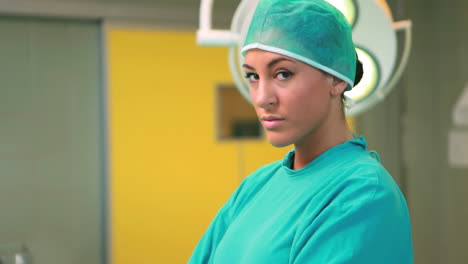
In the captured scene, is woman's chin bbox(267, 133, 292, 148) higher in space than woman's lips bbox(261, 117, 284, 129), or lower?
lower

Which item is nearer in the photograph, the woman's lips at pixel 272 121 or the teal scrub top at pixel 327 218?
the teal scrub top at pixel 327 218

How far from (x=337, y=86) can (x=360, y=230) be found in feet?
0.86

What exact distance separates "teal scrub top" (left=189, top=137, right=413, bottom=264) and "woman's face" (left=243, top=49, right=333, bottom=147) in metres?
0.09

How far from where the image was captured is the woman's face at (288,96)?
0.79 m

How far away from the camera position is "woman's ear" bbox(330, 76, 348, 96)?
0.83m

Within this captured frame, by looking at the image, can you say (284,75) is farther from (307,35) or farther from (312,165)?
(312,165)

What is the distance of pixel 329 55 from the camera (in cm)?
80

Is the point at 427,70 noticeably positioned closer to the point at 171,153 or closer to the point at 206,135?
the point at 206,135

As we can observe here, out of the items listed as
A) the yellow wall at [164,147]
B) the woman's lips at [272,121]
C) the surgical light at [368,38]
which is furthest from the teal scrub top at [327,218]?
the yellow wall at [164,147]

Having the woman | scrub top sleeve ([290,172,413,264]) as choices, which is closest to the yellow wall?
the woman

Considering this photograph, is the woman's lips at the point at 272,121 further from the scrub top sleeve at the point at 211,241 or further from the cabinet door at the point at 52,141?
the cabinet door at the point at 52,141

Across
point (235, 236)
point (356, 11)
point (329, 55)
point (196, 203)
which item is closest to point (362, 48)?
point (356, 11)

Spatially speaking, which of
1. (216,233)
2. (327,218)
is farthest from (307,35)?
(216,233)

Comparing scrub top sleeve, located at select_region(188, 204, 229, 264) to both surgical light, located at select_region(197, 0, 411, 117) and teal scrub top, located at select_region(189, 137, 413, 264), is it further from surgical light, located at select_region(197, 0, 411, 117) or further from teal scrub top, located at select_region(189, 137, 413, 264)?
surgical light, located at select_region(197, 0, 411, 117)
